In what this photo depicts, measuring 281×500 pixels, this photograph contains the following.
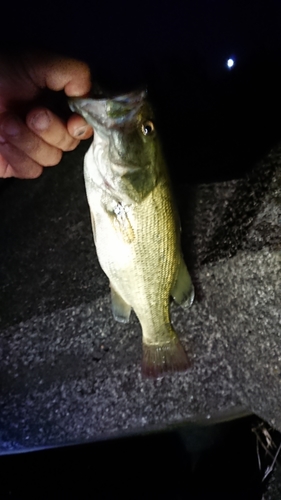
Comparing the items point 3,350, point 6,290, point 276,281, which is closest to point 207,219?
point 276,281

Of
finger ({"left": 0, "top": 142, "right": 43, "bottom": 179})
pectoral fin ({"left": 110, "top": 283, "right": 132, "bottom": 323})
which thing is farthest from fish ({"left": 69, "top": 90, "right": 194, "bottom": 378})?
finger ({"left": 0, "top": 142, "right": 43, "bottom": 179})

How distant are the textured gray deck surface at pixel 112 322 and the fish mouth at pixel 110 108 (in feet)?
1.78

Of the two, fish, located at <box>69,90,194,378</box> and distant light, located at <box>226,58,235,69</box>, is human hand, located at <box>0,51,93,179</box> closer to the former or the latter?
fish, located at <box>69,90,194,378</box>

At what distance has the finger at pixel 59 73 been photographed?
1479mm

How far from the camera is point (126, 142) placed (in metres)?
1.36

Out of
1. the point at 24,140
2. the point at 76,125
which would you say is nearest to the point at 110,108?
the point at 76,125

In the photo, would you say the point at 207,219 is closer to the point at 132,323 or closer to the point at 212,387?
the point at 132,323

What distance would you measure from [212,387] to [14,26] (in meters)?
1.73

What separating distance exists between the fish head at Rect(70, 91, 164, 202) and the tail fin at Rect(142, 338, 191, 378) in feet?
2.09

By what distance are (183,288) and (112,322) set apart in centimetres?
56

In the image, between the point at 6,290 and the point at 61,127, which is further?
the point at 6,290

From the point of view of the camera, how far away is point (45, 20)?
5.06 ft

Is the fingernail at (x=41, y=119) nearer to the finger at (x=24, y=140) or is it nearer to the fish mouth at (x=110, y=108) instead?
the finger at (x=24, y=140)

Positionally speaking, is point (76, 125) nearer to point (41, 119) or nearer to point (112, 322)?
point (41, 119)
